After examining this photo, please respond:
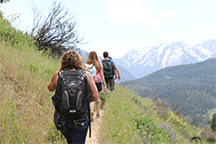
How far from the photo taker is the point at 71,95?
1.72 m

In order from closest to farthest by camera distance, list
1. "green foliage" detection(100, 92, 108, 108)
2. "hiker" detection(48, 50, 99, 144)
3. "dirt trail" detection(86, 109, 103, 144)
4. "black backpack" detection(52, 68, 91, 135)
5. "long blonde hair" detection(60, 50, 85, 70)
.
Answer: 1. "black backpack" detection(52, 68, 91, 135)
2. "hiker" detection(48, 50, 99, 144)
3. "long blonde hair" detection(60, 50, 85, 70)
4. "dirt trail" detection(86, 109, 103, 144)
5. "green foliage" detection(100, 92, 108, 108)

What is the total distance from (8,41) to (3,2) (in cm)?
557

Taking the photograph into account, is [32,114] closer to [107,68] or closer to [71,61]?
[71,61]

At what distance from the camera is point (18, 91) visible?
3762mm

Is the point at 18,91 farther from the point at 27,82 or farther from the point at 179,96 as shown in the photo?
the point at 179,96

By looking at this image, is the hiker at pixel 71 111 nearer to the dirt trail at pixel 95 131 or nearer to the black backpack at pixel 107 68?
the dirt trail at pixel 95 131

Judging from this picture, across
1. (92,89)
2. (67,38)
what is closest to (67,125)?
(92,89)

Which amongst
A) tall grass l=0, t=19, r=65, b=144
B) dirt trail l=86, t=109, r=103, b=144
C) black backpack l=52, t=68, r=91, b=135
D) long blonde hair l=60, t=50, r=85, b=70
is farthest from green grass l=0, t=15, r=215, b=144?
long blonde hair l=60, t=50, r=85, b=70

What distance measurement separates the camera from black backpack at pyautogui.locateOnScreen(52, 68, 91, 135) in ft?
5.65

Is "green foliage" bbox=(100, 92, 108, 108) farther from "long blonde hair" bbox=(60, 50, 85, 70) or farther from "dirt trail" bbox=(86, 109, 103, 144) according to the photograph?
"long blonde hair" bbox=(60, 50, 85, 70)

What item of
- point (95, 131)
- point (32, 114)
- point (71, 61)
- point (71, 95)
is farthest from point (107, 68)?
point (71, 95)

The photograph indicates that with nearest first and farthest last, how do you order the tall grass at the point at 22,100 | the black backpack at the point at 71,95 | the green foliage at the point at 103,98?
the black backpack at the point at 71,95
the tall grass at the point at 22,100
the green foliage at the point at 103,98

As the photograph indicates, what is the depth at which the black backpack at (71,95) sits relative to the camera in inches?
67.8

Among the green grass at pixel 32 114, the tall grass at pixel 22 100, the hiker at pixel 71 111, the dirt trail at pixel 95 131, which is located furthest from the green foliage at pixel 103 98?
the hiker at pixel 71 111
